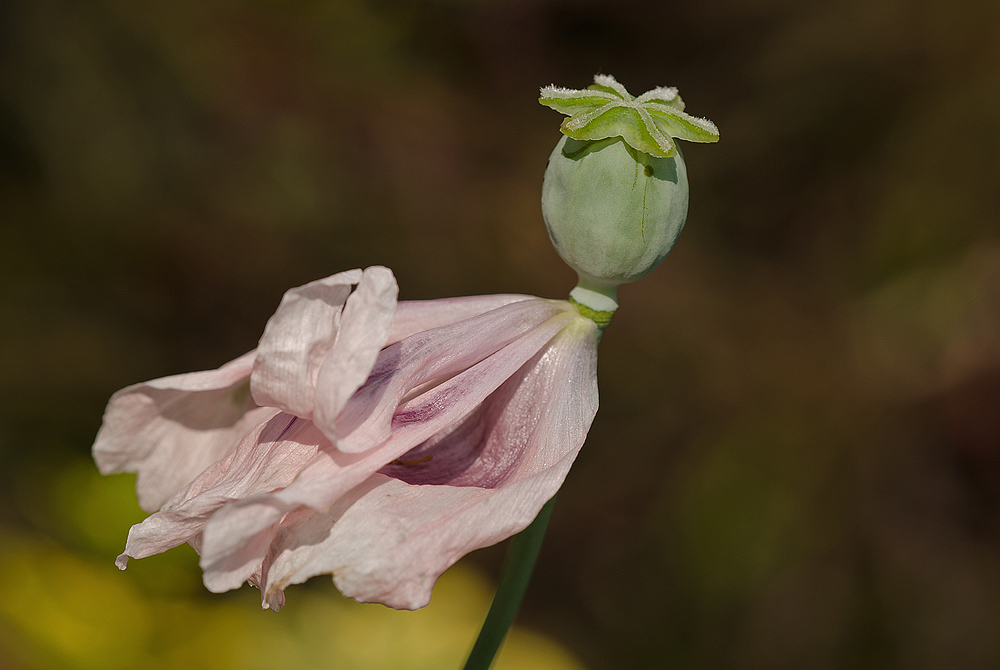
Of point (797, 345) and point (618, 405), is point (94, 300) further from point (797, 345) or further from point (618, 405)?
point (797, 345)

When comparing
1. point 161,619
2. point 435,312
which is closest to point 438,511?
point 435,312

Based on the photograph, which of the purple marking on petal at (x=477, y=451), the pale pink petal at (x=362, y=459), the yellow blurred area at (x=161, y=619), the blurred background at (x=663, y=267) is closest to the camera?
the pale pink petal at (x=362, y=459)

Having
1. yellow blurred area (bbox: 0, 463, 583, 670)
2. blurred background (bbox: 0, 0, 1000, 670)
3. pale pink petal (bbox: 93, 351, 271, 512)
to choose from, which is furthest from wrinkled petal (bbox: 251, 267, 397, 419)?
blurred background (bbox: 0, 0, 1000, 670)

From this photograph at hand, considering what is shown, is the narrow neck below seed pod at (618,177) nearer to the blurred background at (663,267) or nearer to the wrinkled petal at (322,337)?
the wrinkled petal at (322,337)

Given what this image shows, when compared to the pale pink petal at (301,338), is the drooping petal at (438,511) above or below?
below

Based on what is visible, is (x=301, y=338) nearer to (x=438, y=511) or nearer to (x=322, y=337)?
(x=322, y=337)

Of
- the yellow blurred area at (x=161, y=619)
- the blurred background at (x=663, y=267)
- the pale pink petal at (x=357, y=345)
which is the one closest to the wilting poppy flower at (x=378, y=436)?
the pale pink petal at (x=357, y=345)

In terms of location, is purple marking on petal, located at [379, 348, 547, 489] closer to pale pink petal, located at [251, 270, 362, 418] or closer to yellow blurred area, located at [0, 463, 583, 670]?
pale pink petal, located at [251, 270, 362, 418]
